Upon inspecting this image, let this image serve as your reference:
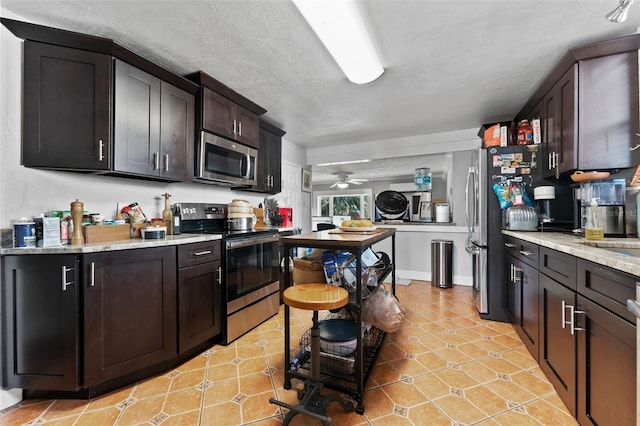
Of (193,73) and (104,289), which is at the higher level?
(193,73)

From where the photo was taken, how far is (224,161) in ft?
8.55

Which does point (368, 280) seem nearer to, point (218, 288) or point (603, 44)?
point (218, 288)

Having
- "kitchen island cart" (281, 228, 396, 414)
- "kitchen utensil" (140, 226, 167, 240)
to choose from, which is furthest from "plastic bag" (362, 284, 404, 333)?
"kitchen utensil" (140, 226, 167, 240)

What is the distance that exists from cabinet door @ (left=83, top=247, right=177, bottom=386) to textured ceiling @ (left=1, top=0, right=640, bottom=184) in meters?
1.44

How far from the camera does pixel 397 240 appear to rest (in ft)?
14.5

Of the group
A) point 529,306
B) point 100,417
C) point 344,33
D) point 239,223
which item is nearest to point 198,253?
point 239,223

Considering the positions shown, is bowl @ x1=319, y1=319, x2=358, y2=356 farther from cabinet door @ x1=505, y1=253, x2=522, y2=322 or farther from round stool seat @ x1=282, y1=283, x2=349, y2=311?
cabinet door @ x1=505, y1=253, x2=522, y2=322

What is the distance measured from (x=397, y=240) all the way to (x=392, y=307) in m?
2.65

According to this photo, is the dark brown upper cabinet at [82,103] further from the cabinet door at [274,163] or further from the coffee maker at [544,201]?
the coffee maker at [544,201]

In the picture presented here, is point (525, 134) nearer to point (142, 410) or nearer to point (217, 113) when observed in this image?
point (217, 113)

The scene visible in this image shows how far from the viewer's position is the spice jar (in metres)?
2.56

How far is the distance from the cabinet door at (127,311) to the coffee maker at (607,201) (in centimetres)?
294

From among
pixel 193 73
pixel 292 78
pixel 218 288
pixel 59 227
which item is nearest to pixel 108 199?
pixel 59 227

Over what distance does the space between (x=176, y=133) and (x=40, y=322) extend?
152 cm
